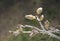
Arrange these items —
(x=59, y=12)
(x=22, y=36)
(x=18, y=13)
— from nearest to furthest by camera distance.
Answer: (x=22, y=36) → (x=59, y=12) → (x=18, y=13)

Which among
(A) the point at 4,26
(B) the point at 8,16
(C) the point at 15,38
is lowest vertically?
(C) the point at 15,38

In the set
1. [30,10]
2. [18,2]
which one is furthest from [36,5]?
[18,2]

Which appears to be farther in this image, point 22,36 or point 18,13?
point 18,13

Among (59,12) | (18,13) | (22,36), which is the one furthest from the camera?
(18,13)

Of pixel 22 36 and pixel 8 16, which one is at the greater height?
pixel 8 16

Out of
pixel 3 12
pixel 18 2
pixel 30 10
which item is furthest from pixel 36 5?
pixel 3 12

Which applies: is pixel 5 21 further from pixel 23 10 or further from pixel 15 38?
pixel 15 38
